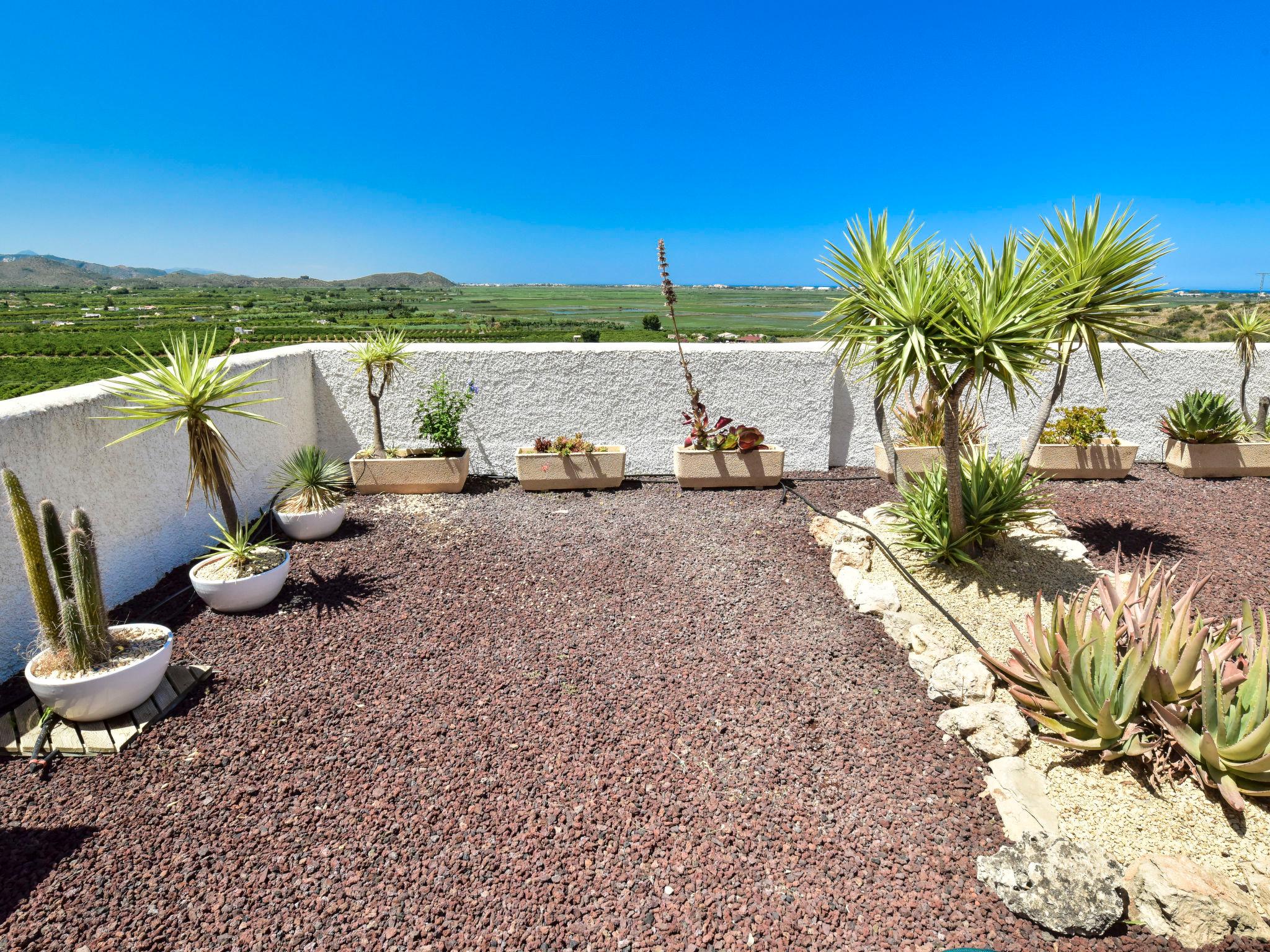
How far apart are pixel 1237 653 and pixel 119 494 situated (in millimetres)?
5747

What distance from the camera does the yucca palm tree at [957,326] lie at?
338 cm

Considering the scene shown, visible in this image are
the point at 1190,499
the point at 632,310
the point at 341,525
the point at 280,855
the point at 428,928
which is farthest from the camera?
the point at 632,310

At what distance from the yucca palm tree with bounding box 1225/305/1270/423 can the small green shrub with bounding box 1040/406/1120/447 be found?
156 cm

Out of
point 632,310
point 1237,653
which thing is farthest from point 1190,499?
point 632,310

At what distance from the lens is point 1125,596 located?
9.44 feet

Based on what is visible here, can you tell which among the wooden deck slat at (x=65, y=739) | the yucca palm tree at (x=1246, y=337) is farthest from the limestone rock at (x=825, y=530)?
the yucca palm tree at (x=1246, y=337)

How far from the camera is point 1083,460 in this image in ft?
20.0

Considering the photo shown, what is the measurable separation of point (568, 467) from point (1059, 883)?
14.7ft

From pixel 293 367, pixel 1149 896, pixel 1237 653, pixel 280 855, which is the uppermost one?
pixel 293 367

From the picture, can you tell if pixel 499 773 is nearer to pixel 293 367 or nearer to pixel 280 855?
pixel 280 855

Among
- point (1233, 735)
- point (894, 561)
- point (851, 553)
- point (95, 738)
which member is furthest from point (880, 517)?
point (95, 738)

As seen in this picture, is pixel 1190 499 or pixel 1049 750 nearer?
pixel 1049 750

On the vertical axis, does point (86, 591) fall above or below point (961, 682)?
above

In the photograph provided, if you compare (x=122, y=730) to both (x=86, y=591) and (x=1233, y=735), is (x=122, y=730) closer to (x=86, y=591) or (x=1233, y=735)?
(x=86, y=591)
